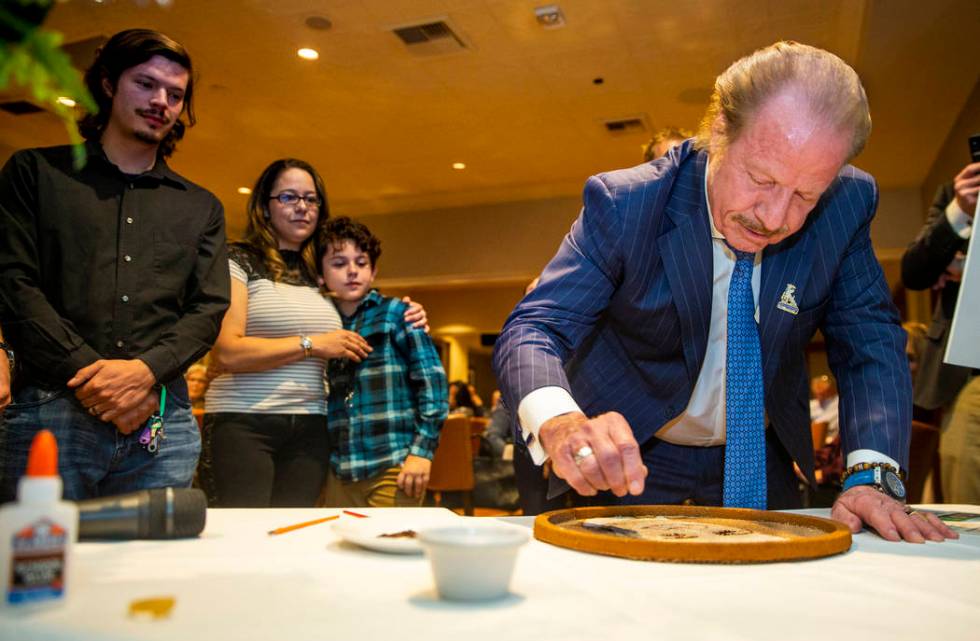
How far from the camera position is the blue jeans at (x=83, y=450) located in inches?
58.8

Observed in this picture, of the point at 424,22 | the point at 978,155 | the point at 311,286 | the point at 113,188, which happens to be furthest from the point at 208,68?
the point at 978,155

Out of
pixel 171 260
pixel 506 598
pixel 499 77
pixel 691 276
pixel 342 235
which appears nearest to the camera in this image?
pixel 506 598

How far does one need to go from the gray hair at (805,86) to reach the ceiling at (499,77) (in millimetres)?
3734

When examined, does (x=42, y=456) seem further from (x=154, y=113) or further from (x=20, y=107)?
(x=20, y=107)

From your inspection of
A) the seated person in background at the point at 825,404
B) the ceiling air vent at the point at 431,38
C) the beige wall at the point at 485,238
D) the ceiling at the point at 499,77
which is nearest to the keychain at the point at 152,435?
the ceiling at the point at 499,77

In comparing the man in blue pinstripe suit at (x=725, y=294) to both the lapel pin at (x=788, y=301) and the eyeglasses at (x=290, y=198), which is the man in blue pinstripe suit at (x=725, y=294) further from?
the eyeglasses at (x=290, y=198)

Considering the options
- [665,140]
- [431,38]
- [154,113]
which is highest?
[431,38]

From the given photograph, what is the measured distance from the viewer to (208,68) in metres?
5.62

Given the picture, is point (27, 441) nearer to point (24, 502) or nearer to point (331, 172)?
point (24, 502)

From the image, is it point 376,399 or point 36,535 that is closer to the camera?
point 36,535

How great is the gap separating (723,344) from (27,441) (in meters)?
1.30

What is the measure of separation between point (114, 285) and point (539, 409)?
40.7 inches

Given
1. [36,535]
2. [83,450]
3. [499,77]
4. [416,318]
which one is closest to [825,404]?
[499,77]

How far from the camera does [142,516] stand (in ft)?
2.73
